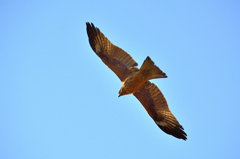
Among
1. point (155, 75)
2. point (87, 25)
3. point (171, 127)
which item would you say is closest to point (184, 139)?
point (171, 127)

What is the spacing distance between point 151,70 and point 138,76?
47 centimetres

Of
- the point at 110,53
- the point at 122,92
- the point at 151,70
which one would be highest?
the point at 110,53

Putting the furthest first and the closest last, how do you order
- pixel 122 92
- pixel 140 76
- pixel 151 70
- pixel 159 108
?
pixel 159 108
pixel 122 92
pixel 140 76
pixel 151 70

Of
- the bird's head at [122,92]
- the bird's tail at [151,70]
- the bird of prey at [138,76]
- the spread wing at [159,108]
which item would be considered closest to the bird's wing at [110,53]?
the bird of prey at [138,76]

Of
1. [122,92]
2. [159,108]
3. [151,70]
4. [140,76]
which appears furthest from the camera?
[159,108]

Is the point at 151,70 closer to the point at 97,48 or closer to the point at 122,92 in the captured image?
the point at 122,92

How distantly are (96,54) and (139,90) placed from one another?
70.3 inches

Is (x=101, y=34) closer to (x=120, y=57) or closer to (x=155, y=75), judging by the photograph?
(x=120, y=57)

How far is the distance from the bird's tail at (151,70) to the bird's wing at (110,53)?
650 mm

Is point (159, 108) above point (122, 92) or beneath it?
above

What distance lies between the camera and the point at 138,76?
321 inches

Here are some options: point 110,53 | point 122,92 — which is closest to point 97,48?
point 110,53

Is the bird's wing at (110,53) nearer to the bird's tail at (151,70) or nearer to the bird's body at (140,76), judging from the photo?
the bird's body at (140,76)

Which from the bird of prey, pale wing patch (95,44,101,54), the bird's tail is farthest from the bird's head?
pale wing patch (95,44,101,54)
